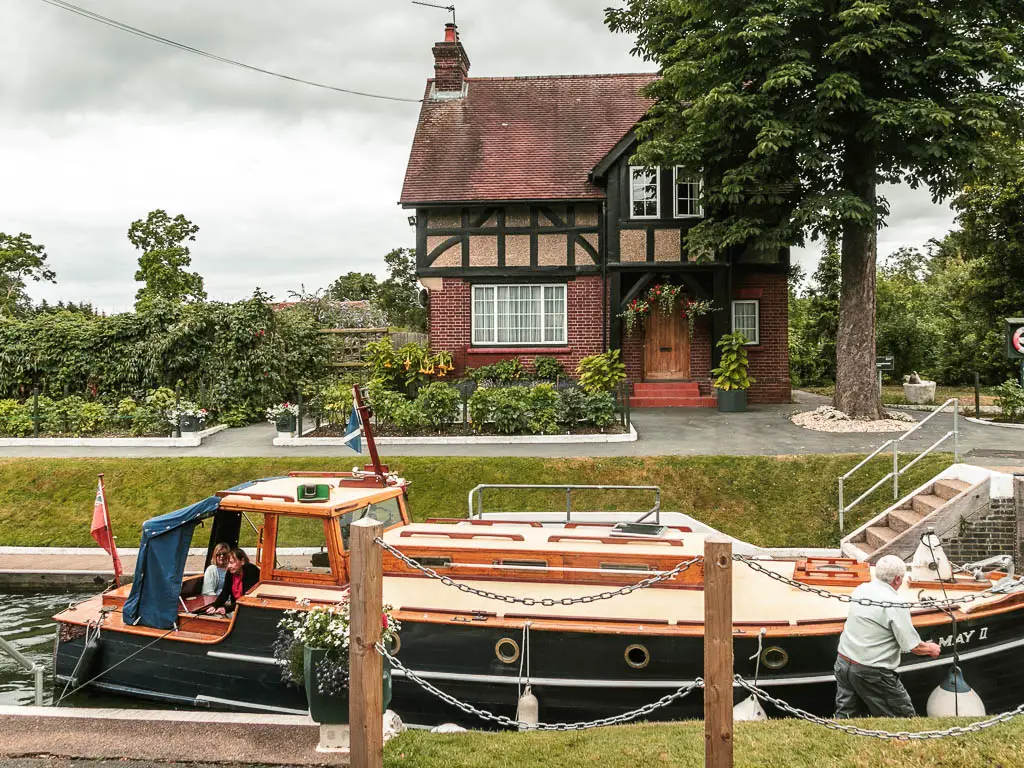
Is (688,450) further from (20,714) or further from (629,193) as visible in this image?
(20,714)

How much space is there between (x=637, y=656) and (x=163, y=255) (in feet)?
112

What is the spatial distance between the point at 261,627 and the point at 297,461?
26.3 ft

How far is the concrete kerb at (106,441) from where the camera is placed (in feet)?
60.0

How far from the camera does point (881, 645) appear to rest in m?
6.04

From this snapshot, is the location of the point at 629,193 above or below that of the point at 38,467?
above

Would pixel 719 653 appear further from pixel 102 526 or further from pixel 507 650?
pixel 102 526

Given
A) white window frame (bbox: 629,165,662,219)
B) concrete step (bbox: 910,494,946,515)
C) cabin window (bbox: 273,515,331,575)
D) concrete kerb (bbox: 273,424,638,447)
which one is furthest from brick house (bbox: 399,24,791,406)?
cabin window (bbox: 273,515,331,575)

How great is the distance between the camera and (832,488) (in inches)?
521

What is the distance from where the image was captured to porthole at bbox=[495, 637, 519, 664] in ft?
23.2

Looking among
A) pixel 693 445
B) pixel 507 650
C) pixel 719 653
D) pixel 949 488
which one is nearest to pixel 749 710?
pixel 507 650

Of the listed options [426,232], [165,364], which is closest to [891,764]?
[426,232]

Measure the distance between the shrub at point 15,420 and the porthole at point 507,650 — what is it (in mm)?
17170

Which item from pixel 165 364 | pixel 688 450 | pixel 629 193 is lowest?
pixel 688 450

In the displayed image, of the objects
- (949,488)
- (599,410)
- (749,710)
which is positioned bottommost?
(749,710)
